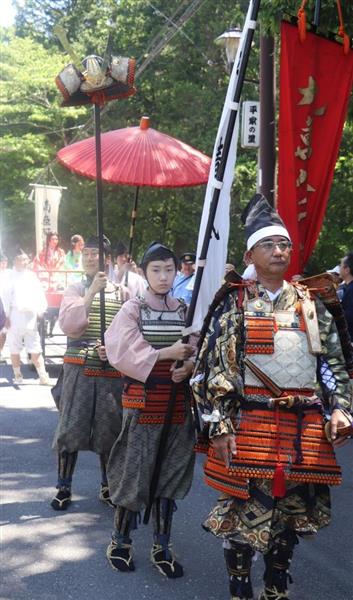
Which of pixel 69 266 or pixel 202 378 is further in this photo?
pixel 69 266

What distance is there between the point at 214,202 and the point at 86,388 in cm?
202

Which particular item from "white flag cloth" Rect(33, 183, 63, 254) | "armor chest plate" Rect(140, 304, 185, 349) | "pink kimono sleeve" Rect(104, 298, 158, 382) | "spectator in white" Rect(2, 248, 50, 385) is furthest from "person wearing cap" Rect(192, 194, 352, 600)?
→ "white flag cloth" Rect(33, 183, 63, 254)

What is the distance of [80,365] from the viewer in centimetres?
554

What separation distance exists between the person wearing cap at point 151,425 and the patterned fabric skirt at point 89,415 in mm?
975

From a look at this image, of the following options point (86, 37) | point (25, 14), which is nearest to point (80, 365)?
point (86, 37)

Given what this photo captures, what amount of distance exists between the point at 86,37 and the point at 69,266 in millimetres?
15332

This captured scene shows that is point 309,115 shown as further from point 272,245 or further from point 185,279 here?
point 185,279

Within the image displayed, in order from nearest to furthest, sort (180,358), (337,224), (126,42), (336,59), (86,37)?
(180,358), (336,59), (337,224), (126,42), (86,37)

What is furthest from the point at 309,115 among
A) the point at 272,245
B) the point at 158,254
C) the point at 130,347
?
the point at 130,347

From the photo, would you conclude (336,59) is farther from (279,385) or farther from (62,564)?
(62,564)

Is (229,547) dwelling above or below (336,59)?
below

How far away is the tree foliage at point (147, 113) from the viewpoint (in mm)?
20297

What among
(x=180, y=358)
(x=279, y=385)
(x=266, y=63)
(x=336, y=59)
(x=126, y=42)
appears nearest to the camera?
(x=279, y=385)

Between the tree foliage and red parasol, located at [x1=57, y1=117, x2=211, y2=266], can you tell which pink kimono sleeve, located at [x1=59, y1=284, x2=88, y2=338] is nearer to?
red parasol, located at [x1=57, y1=117, x2=211, y2=266]
